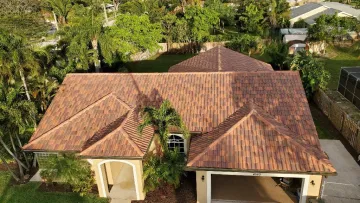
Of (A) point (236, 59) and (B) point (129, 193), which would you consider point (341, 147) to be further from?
(B) point (129, 193)

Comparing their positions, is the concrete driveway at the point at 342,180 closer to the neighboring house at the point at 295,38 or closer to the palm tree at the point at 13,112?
the palm tree at the point at 13,112

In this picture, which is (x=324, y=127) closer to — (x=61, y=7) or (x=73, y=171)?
(x=73, y=171)

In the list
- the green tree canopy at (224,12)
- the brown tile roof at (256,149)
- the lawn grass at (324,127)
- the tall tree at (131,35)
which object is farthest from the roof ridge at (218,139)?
the green tree canopy at (224,12)

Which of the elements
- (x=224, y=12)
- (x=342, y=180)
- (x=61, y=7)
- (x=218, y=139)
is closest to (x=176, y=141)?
(x=218, y=139)

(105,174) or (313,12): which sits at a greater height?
(313,12)

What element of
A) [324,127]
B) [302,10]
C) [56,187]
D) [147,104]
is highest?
[302,10]

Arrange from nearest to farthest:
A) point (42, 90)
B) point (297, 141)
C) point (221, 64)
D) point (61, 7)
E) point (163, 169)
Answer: point (297, 141), point (163, 169), point (42, 90), point (221, 64), point (61, 7)

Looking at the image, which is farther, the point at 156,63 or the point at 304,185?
the point at 156,63

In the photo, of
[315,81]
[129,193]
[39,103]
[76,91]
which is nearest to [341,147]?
[315,81]
